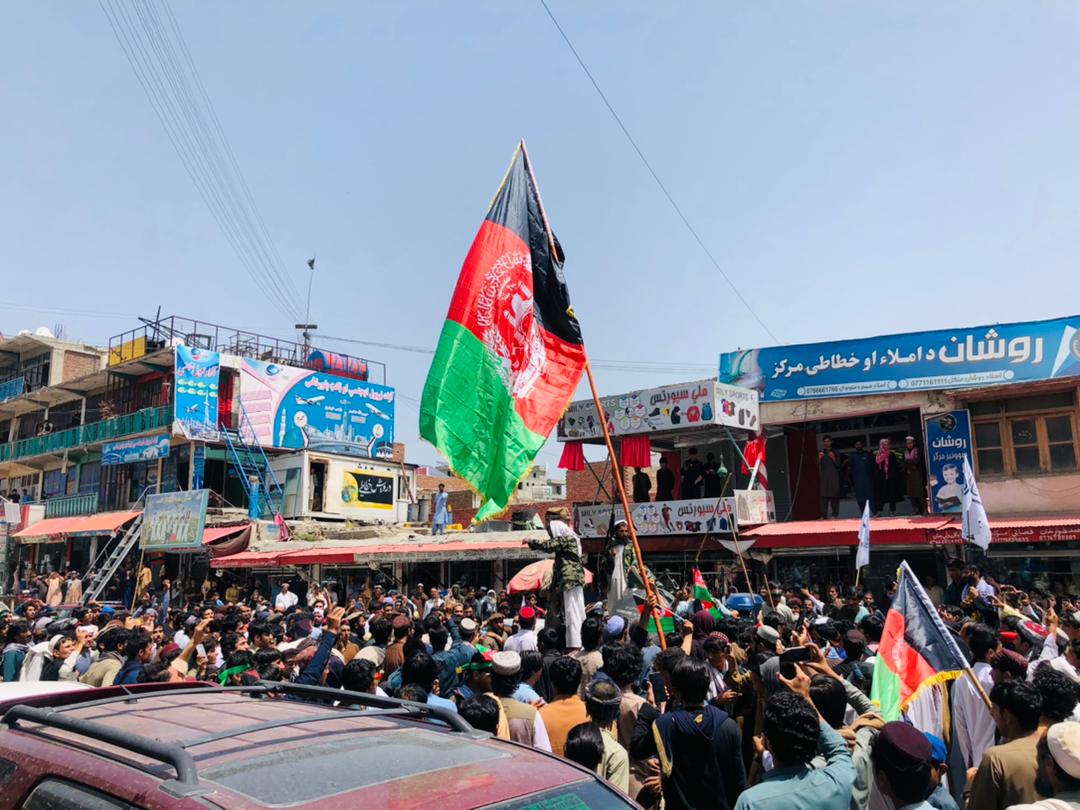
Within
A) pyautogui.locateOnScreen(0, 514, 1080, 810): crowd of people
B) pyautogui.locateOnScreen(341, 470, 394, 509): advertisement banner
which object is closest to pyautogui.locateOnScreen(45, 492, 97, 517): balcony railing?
pyautogui.locateOnScreen(341, 470, 394, 509): advertisement banner

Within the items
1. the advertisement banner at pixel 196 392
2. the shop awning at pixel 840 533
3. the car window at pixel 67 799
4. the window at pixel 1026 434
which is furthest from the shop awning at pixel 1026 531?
the advertisement banner at pixel 196 392

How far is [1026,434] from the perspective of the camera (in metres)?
17.6

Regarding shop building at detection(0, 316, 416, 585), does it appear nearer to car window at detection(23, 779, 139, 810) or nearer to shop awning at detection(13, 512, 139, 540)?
shop awning at detection(13, 512, 139, 540)

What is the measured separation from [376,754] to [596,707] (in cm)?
211

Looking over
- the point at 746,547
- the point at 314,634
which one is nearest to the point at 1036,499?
the point at 746,547

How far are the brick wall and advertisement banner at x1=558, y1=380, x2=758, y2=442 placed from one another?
30349 mm

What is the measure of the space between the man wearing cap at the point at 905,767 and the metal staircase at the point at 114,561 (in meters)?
29.7

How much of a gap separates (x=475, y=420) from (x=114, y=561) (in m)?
27.0

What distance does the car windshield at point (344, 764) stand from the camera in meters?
2.36

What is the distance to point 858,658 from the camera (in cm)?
606

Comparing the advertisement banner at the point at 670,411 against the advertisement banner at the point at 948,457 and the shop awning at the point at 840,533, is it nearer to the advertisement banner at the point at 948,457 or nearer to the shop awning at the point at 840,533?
the shop awning at the point at 840,533

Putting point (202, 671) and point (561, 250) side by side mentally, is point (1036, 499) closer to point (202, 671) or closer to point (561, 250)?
point (561, 250)

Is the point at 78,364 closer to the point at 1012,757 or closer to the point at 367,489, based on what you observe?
the point at 367,489

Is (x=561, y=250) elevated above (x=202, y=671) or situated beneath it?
elevated above
